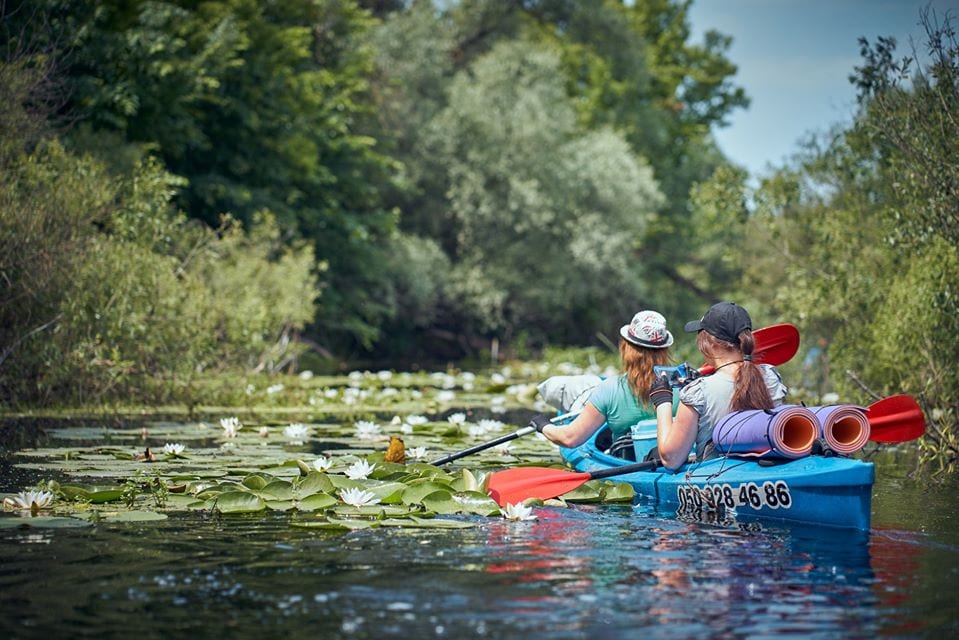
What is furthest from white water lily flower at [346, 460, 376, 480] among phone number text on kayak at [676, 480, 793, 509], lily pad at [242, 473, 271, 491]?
phone number text on kayak at [676, 480, 793, 509]

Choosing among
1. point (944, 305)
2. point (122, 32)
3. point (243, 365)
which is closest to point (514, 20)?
point (122, 32)

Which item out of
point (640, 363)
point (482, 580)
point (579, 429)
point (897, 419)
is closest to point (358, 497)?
point (482, 580)

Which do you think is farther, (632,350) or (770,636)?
(632,350)

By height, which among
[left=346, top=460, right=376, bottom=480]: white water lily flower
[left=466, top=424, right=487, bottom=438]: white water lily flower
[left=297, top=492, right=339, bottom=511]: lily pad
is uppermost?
[left=466, top=424, right=487, bottom=438]: white water lily flower

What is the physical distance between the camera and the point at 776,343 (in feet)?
29.1

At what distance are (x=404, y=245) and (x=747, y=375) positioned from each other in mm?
24989

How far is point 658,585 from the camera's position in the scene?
16.9 feet

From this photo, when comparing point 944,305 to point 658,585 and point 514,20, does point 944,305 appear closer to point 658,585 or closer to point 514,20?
point 658,585

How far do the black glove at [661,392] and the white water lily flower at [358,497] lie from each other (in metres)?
1.76

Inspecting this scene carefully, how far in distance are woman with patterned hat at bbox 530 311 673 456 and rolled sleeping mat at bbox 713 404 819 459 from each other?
3.35 ft

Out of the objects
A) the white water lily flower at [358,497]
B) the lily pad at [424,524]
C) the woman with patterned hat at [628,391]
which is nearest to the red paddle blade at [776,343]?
the woman with patterned hat at [628,391]

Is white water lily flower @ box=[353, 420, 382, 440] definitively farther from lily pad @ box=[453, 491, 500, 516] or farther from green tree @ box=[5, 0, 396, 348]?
green tree @ box=[5, 0, 396, 348]

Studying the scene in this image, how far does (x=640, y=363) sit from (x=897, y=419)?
65.8 inches

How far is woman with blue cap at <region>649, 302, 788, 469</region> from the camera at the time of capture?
285 inches
